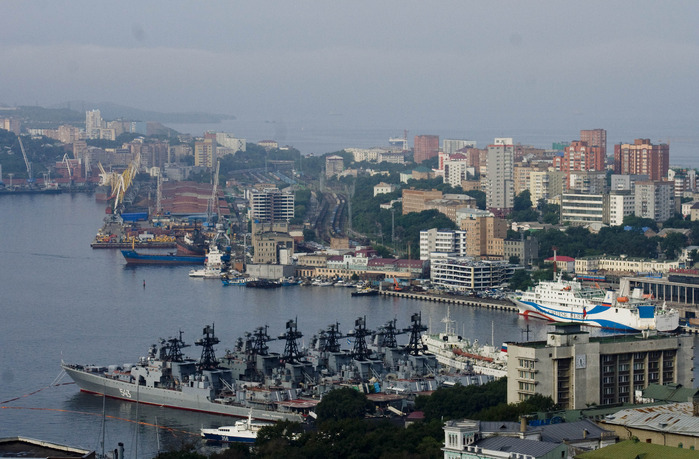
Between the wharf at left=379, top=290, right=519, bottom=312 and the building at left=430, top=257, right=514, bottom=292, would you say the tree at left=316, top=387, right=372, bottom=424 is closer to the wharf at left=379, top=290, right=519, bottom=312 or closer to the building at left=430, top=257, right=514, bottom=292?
the wharf at left=379, top=290, right=519, bottom=312

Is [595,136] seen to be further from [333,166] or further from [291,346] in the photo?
[291,346]

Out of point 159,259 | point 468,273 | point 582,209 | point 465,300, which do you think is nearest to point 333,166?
point 582,209

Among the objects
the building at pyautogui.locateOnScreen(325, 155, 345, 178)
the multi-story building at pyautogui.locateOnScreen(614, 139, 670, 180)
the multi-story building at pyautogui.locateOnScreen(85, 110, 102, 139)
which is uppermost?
the multi-story building at pyautogui.locateOnScreen(85, 110, 102, 139)

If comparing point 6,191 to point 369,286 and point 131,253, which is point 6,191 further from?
point 369,286

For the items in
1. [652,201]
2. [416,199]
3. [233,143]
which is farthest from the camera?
[233,143]

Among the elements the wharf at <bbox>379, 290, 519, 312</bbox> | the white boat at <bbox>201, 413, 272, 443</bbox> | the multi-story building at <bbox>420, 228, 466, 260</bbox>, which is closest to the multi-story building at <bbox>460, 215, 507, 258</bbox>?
the multi-story building at <bbox>420, 228, 466, 260</bbox>

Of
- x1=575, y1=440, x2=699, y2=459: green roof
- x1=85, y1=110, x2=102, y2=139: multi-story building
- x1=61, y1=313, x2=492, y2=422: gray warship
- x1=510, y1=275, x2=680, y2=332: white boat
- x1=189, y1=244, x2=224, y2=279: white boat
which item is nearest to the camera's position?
x1=575, y1=440, x2=699, y2=459: green roof
